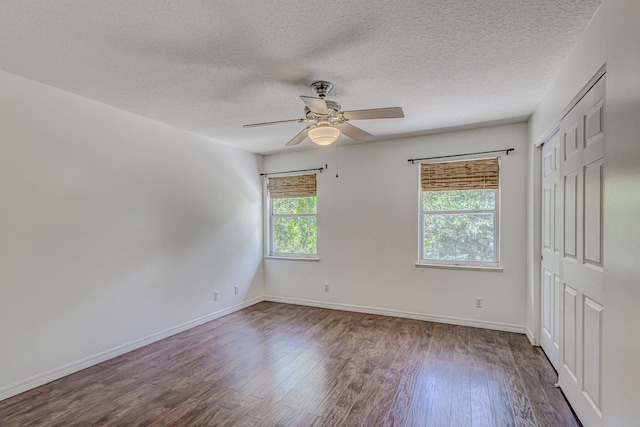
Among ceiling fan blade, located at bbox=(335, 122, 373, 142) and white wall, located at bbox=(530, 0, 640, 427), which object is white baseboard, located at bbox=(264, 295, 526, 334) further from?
ceiling fan blade, located at bbox=(335, 122, 373, 142)

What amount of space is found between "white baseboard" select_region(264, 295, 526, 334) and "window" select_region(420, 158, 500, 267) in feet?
2.31

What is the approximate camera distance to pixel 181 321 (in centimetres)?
374

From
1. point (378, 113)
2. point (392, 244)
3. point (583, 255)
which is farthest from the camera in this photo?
point (392, 244)

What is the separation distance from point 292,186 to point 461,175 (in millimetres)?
2531

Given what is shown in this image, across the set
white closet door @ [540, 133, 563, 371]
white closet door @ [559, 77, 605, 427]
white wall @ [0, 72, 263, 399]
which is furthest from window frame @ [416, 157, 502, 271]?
white wall @ [0, 72, 263, 399]

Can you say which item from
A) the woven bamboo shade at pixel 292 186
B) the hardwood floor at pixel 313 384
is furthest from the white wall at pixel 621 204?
the woven bamboo shade at pixel 292 186

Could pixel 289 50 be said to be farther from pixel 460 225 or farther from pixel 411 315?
pixel 411 315

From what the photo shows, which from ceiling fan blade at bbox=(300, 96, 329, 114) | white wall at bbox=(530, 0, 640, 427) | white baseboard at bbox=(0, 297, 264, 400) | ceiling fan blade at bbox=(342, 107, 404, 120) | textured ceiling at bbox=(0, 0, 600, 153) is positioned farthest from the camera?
white baseboard at bbox=(0, 297, 264, 400)

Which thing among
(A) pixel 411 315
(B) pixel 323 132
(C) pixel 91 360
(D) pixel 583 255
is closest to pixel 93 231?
(C) pixel 91 360

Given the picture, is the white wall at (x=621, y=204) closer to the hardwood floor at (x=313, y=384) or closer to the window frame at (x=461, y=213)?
the hardwood floor at (x=313, y=384)

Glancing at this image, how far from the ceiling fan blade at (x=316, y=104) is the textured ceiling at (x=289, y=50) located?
1.05 feet

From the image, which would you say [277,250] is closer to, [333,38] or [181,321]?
[181,321]

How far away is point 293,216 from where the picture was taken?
5078 millimetres

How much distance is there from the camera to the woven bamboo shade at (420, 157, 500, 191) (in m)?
3.71
